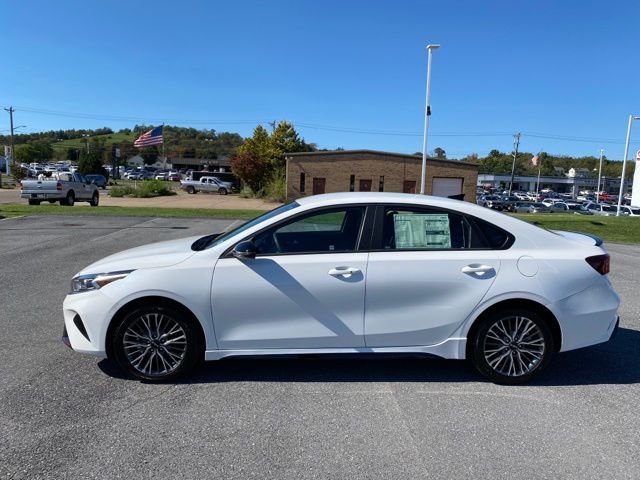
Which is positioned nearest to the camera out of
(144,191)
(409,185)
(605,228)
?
(605,228)

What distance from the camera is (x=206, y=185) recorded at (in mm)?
56625

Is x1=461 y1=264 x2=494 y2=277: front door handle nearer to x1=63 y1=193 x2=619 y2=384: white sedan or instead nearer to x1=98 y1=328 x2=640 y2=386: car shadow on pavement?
x1=63 y1=193 x2=619 y2=384: white sedan

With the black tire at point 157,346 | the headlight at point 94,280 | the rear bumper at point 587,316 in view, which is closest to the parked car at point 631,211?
the rear bumper at point 587,316

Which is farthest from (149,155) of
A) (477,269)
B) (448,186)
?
(477,269)

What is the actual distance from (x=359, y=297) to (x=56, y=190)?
2494cm

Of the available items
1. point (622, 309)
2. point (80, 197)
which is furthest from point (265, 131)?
point (622, 309)

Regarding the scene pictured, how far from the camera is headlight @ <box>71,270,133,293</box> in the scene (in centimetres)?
399

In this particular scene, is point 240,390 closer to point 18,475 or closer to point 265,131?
point 18,475

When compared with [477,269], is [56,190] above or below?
below

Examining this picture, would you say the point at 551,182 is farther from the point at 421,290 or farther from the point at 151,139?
the point at 421,290

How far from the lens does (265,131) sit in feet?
197

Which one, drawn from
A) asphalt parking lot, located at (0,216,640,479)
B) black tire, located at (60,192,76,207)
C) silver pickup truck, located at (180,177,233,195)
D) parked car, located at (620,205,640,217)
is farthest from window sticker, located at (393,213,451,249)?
silver pickup truck, located at (180,177,233,195)

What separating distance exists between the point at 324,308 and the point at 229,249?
91cm

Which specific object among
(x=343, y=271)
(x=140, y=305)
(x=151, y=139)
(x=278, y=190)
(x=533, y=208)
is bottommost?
(x=533, y=208)
